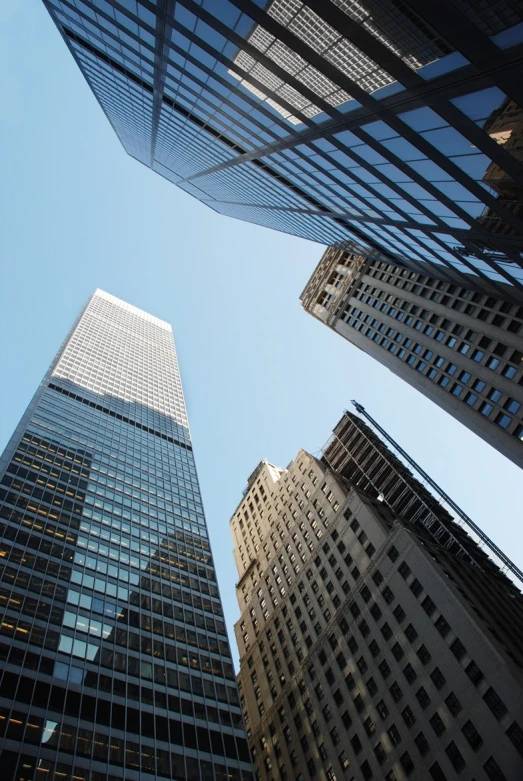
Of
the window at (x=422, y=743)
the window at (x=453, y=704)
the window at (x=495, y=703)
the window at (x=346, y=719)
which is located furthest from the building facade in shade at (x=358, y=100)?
the window at (x=346, y=719)

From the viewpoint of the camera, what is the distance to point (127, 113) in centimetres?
6125

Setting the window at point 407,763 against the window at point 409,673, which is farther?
the window at point 409,673

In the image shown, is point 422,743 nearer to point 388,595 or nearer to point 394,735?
point 394,735

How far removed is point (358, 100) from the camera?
21203 mm

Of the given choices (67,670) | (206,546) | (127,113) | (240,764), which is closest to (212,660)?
(240,764)

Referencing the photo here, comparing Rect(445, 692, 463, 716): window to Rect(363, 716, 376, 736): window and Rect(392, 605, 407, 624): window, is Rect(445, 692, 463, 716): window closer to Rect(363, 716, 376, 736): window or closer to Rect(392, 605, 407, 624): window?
Rect(363, 716, 376, 736): window

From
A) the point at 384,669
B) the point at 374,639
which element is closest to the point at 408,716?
the point at 384,669

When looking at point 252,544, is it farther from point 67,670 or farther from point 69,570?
point 67,670

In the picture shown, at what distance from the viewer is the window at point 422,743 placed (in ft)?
143

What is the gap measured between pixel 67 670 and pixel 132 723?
6.73 meters

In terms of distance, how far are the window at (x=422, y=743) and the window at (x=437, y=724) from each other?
1290 millimetres

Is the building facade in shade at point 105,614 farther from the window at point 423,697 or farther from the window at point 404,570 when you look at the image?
the window at point 404,570

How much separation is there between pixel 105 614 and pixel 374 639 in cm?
2906

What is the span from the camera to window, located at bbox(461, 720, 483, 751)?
4025 centimetres
